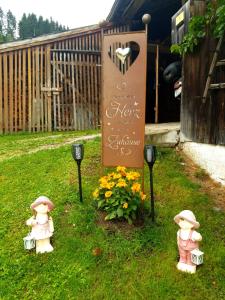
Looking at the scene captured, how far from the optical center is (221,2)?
448cm

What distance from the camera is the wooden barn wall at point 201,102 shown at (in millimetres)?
5180

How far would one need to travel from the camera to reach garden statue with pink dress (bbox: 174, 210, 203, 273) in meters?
3.43

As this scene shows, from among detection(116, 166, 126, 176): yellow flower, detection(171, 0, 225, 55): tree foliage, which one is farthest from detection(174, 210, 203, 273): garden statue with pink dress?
detection(171, 0, 225, 55): tree foliage

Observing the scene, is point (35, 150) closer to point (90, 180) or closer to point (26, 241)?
point (90, 180)

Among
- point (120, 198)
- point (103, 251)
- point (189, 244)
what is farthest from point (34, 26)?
point (189, 244)

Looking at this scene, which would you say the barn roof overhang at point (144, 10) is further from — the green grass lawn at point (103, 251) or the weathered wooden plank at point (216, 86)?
the green grass lawn at point (103, 251)

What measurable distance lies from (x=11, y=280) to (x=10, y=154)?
381cm

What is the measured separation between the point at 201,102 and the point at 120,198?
235 centimetres

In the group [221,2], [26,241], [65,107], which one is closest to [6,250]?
[26,241]

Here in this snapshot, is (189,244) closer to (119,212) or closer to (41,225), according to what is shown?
(119,212)


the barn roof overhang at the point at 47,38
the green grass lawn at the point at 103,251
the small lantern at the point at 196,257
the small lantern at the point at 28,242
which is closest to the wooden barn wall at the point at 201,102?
the green grass lawn at the point at 103,251

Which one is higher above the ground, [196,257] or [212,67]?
[212,67]

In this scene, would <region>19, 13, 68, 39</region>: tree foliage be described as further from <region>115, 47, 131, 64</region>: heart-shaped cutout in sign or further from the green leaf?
the green leaf

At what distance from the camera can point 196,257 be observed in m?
3.40
